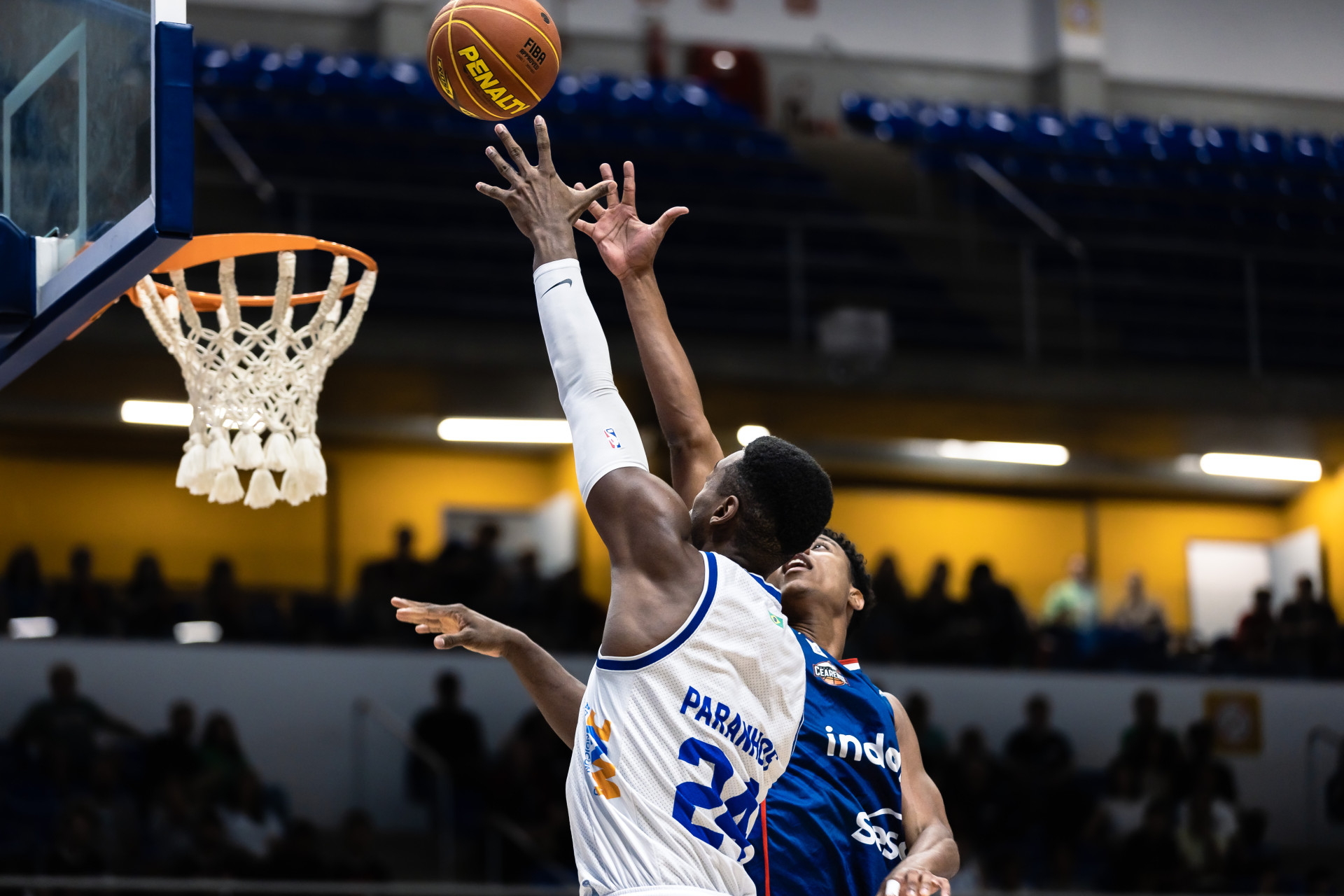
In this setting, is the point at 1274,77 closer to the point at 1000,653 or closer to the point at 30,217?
the point at 1000,653

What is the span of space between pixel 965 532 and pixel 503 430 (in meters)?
4.23

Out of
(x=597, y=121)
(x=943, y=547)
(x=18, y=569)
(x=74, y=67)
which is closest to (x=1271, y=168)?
(x=943, y=547)

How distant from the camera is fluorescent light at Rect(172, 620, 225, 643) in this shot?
1072 cm

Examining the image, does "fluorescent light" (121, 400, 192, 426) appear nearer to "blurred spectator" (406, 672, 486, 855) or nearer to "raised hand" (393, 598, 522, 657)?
"blurred spectator" (406, 672, 486, 855)

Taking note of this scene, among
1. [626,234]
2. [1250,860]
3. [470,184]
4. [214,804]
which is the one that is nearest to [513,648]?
[626,234]

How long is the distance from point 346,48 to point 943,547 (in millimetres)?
6610

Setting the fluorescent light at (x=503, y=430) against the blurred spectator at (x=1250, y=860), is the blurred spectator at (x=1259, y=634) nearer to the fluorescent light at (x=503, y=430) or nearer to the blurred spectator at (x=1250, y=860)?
the blurred spectator at (x=1250, y=860)

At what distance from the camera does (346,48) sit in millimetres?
14422

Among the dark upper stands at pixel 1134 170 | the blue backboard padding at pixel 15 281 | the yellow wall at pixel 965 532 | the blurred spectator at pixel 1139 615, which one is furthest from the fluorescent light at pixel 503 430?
the blue backboard padding at pixel 15 281

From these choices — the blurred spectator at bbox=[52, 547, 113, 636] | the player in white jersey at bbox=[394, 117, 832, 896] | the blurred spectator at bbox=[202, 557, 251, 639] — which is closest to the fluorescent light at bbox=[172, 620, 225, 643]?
the blurred spectator at bbox=[202, 557, 251, 639]

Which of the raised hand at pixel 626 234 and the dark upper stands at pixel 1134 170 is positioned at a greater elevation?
the dark upper stands at pixel 1134 170

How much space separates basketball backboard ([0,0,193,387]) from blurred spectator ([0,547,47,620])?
7.01m

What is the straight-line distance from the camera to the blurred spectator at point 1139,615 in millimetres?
12891

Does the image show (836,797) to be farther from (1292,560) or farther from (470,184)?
(1292,560)
